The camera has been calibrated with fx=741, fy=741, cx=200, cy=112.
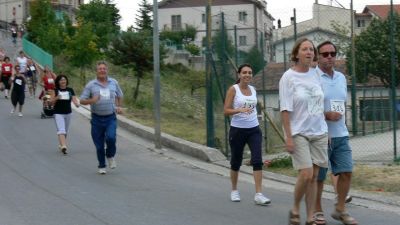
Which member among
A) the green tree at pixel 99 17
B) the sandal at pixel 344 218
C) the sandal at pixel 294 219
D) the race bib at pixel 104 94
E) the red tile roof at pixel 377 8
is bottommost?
the sandal at pixel 344 218

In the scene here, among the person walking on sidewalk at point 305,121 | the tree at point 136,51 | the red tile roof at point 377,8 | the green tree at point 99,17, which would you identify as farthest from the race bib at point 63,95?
the green tree at point 99,17

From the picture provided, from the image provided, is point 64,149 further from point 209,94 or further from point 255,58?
point 255,58

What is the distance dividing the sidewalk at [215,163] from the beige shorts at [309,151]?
1954mm

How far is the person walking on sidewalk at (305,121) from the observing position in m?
7.84

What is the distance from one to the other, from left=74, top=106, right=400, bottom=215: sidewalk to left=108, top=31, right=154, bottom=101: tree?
36.6 ft

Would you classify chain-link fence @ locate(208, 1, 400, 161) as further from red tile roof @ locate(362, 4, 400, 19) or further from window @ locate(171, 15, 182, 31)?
window @ locate(171, 15, 182, 31)

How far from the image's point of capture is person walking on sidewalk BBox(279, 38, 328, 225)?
784 centimetres

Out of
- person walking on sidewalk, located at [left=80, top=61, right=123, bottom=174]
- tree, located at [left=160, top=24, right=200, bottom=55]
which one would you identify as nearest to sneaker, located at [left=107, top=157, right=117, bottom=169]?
person walking on sidewalk, located at [left=80, top=61, right=123, bottom=174]

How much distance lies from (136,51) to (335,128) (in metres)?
23.0

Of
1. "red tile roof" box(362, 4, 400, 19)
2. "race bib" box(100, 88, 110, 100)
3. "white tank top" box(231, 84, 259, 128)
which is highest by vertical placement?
"red tile roof" box(362, 4, 400, 19)

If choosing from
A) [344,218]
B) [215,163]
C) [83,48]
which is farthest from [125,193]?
[83,48]

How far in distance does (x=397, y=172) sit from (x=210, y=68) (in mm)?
4284

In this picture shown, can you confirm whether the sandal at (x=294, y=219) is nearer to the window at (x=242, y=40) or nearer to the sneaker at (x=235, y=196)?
the sneaker at (x=235, y=196)

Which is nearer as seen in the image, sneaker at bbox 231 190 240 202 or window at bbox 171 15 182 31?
sneaker at bbox 231 190 240 202
